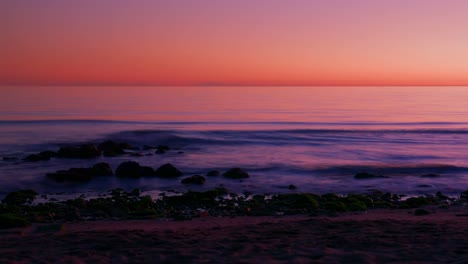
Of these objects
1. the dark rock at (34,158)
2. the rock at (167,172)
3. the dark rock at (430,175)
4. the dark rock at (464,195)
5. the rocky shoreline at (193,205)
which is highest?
the dark rock at (34,158)

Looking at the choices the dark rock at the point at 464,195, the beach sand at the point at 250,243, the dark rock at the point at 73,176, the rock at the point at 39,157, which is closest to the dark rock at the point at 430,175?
the dark rock at the point at 464,195

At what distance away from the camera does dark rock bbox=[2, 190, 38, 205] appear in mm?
15211

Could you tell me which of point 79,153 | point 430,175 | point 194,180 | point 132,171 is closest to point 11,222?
point 194,180

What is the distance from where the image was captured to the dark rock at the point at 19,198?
15.2 meters

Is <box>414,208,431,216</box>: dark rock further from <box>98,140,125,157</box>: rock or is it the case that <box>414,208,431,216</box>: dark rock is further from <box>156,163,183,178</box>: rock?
<box>98,140,125,157</box>: rock

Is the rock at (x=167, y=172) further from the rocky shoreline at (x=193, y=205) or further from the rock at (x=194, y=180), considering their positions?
the rocky shoreline at (x=193, y=205)

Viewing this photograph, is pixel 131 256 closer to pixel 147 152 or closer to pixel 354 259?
pixel 354 259

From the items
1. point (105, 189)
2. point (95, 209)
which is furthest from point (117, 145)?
point (95, 209)

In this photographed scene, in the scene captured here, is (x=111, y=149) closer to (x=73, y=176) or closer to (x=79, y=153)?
(x=79, y=153)

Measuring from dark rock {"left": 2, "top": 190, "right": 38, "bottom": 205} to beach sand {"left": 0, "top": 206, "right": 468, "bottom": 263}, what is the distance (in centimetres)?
452

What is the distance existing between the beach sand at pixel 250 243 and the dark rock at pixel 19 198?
4.52 m

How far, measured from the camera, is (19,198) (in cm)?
1559

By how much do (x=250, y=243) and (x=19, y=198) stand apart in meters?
10.0

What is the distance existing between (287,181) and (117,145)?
14.9 meters
